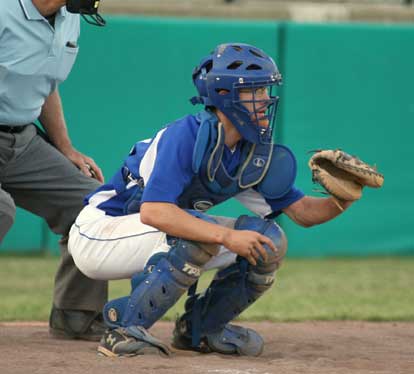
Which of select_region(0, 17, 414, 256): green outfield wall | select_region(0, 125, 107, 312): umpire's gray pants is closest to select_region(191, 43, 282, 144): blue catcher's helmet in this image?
select_region(0, 125, 107, 312): umpire's gray pants

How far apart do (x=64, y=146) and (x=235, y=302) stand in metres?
1.57

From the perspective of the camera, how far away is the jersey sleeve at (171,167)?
512 centimetres

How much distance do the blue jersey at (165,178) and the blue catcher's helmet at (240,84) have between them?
0.48ft

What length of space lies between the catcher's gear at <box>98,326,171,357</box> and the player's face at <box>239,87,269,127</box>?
111cm

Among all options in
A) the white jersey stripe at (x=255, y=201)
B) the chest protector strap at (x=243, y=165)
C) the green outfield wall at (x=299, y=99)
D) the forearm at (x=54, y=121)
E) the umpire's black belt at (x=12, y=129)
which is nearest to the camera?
the chest protector strap at (x=243, y=165)

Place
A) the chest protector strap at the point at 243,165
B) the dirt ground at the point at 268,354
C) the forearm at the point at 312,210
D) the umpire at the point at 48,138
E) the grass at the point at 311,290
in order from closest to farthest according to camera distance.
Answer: the dirt ground at the point at 268,354
the chest protector strap at the point at 243,165
the forearm at the point at 312,210
the umpire at the point at 48,138
the grass at the point at 311,290

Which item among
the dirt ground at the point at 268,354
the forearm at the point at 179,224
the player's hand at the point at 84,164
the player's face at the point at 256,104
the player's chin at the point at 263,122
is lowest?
the dirt ground at the point at 268,354

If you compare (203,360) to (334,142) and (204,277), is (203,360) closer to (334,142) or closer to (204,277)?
(204,277)

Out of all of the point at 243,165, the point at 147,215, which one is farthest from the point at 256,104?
the point at 147,215

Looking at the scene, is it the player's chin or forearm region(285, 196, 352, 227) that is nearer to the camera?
the player's chin

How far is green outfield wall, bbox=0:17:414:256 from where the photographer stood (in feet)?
34.8

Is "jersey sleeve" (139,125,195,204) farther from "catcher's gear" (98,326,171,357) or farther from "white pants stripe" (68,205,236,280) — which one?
"catcher's gear" (98,326,171,357)

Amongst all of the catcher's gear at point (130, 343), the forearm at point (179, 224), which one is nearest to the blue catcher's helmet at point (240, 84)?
the forearm at point (179, 224)

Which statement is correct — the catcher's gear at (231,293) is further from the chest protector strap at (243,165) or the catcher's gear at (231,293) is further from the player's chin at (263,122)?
the player's chin at (263,122)
